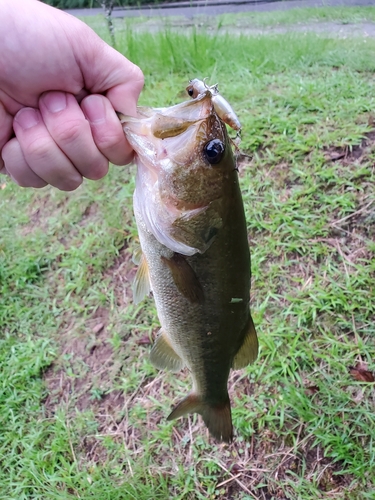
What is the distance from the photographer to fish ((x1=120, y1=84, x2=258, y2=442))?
1.33m

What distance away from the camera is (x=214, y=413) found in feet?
6.10

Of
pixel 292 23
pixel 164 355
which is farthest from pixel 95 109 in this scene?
pixel 292 23

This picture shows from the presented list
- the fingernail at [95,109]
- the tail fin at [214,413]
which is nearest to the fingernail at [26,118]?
the fingernail at [95,109]

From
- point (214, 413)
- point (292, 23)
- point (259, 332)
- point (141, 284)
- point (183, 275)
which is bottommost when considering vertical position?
point (259, 332)

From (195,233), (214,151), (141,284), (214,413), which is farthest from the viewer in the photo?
(214,413)

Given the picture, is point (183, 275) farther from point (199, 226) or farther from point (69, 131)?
point (69, 131)

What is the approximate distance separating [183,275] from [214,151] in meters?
0.44

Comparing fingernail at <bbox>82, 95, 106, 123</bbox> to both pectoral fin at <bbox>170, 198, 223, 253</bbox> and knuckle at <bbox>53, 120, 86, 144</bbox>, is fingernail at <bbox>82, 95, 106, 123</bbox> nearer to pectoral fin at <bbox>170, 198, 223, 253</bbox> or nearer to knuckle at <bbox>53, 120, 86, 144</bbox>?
knuckle at <bbox>53, 120, 86, 144</bbox>

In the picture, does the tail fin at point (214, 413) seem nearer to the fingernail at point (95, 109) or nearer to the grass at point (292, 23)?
the fingernail at point (95, 109)

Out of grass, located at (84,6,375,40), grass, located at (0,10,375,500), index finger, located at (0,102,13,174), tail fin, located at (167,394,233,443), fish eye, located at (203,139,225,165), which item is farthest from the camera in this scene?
grass, located at (84,6,375,40)

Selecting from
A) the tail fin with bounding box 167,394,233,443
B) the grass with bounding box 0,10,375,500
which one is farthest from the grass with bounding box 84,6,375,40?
the tail fin with bounding box 167,394,233,443

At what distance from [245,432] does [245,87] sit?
3052 millimetres

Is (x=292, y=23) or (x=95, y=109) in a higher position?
(x=95, y=109)

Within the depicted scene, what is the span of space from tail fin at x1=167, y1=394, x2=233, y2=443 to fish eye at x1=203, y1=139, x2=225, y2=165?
40.7 inches
